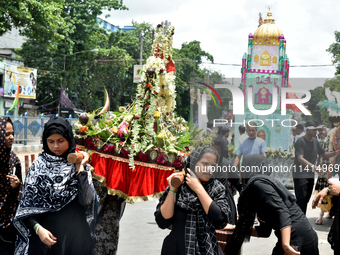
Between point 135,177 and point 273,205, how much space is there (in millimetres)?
2065

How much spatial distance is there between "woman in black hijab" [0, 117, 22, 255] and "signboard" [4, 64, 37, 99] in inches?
1027

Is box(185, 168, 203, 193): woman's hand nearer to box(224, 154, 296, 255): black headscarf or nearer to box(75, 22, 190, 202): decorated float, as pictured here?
box(224, 154, 296, 255): black headscarf

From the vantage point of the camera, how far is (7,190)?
11.5 feet

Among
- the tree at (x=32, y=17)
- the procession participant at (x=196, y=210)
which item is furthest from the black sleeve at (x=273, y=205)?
the tree at (x=32, y=17)

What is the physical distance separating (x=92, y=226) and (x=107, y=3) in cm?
2950

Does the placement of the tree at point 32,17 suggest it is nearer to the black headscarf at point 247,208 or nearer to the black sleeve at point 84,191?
the black sleeve at point 84,191

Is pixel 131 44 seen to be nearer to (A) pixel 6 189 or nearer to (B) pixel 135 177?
(B) pixel 135 177

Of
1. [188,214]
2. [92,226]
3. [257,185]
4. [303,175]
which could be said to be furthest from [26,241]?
[303,175]

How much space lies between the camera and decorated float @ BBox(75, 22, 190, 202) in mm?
4379

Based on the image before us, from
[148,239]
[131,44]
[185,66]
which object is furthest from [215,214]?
[185,66]

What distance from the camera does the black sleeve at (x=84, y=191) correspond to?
2914 mm

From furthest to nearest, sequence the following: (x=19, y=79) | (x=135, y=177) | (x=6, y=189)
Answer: (x=19, y=79) → (x=135, y=177) → (x=6, y=189)

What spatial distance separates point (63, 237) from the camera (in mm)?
2879

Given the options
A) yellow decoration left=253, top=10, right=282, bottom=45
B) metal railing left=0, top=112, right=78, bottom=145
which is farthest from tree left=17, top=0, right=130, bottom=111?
yellow decoration left=253, top=10, right=282, bottom=45
